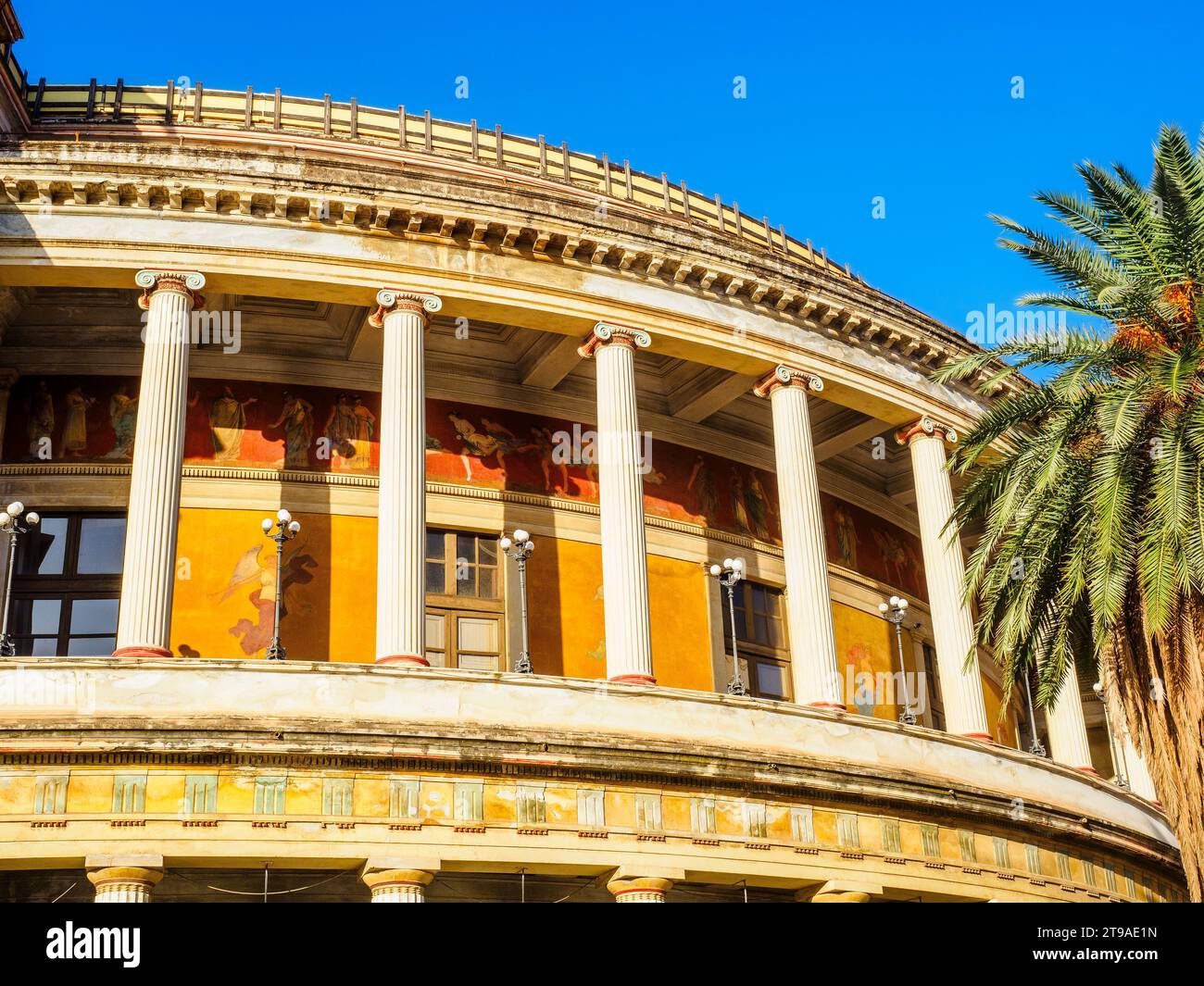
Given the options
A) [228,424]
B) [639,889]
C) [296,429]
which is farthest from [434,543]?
[639,889]

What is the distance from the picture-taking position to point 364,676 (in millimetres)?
23250

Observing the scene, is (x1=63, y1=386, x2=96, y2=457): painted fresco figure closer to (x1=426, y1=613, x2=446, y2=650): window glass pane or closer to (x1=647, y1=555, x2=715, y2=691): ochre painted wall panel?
(x1=426, y1=613, x2=446, y2=650): window glass pane

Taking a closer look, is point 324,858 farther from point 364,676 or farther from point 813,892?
point 813,892

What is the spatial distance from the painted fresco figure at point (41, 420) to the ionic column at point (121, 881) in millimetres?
10646

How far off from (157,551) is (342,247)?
21.1ft

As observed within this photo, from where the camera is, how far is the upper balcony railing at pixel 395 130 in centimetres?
3225

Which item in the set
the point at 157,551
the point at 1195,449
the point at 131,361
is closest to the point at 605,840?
the point at 157,551

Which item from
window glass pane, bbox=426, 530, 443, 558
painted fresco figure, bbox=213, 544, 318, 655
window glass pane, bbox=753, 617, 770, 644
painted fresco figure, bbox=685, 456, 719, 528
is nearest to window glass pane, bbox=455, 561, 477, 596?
window glass pane, bbox=426, 530, 443, 558

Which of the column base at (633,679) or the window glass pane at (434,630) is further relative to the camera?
the window glass pane at (434,630)

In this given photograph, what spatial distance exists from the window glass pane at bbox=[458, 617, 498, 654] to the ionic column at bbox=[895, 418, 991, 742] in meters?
8.52

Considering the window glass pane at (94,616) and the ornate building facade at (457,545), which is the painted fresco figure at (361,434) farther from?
the window glass pane at (94,616)

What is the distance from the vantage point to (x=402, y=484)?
83.1 ft

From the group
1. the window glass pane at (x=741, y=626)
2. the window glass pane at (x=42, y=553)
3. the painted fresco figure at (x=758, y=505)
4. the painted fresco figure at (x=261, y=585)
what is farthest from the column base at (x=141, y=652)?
the painted fresco figure at (x=758, y=505)

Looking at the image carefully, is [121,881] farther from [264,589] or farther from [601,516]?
[601,516]
